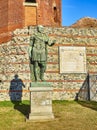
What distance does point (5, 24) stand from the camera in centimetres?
2156

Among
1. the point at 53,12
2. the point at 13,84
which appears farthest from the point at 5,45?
the point at 53,12

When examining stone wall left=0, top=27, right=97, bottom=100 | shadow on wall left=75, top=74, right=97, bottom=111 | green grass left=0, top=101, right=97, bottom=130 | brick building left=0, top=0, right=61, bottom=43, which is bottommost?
green grass left=0, top=101, right=97, bottom=130

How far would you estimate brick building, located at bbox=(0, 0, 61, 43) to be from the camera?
21469 millimetres

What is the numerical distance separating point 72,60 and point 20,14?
675cm

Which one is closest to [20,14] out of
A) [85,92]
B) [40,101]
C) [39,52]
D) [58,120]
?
[85,92]

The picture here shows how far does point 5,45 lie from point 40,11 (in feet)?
19.8

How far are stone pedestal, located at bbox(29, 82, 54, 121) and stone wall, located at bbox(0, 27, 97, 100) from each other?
18.2 feet

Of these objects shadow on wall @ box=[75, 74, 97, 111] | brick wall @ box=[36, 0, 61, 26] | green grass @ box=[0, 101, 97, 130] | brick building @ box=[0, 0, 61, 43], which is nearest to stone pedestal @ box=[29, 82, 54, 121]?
green grass @ box=[0, 101, 97, 130]

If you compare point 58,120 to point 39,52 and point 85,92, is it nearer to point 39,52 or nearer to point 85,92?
point 39,52

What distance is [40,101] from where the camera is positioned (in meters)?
10.8

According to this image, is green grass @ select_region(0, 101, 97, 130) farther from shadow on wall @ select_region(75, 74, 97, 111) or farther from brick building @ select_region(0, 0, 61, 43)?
brick building @ select_region(0, 0, 61, 43)

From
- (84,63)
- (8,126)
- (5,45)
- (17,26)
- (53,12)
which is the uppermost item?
(53,12)

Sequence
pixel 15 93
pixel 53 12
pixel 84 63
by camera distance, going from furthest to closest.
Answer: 1. pixel 53 12
2. pixel 84 63
3. pixel 15 93

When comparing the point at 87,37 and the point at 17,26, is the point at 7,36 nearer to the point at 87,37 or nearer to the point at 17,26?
the point at 17,26
